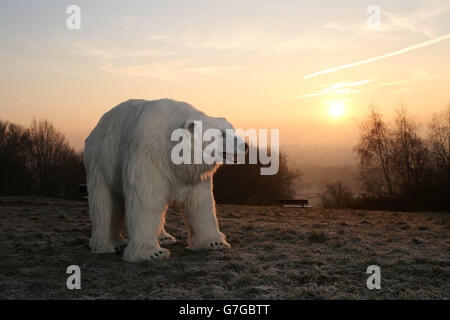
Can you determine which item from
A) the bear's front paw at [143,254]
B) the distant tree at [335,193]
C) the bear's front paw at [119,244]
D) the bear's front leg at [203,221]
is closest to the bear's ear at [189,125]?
the bear's front leg at [203,221]

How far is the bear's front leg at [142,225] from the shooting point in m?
6.01

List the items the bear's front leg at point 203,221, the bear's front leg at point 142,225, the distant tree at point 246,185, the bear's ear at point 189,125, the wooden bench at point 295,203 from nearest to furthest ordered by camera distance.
→ 1. the bear's ear at point 189,125
2. the bear's front leg at point 142,225
3. the bear's front leg at point 203,221
4. the wooden bench at point 295,203
5. the distant tree at point 246,185

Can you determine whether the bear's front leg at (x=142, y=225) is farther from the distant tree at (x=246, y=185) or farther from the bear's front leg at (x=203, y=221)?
the distant tree at (x=246, y=185)

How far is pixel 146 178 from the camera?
19.7 ft

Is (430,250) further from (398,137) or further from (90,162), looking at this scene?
(398,137)

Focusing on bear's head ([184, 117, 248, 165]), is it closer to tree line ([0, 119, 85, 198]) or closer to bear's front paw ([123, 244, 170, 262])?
bear's front paw ([123, 244, 170, 262])

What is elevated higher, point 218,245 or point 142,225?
point 142,225

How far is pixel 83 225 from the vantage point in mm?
10172

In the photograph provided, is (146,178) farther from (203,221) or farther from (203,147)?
(203,221)

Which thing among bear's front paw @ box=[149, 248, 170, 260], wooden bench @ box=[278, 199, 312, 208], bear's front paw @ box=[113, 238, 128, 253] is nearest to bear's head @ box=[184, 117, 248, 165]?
bear's front paw @ box=[149, 248, 170, 260]

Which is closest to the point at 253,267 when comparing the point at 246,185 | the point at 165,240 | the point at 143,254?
the point at 143,254

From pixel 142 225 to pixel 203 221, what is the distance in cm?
116

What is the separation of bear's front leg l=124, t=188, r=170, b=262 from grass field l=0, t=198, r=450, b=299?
0.21 m
